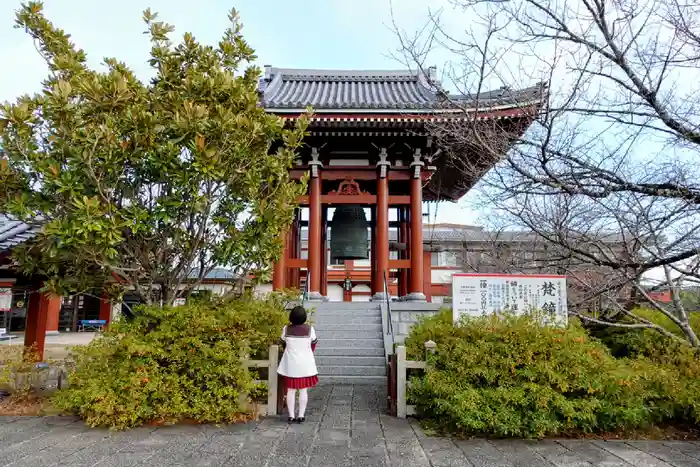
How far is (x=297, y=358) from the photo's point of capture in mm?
5051

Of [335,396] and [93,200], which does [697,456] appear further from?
[93,200]

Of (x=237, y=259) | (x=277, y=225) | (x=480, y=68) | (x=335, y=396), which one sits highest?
(x=480, y=68)

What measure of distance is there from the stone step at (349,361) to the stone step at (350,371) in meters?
0.12

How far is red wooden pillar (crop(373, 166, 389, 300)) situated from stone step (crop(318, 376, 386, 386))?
306cm

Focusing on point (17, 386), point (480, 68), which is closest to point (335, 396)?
point (17, 386)

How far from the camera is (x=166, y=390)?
4.79 metres

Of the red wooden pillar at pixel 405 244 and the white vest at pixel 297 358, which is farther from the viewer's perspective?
the red wooden pillar at pixel 405 244

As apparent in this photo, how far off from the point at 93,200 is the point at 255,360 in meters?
2.57

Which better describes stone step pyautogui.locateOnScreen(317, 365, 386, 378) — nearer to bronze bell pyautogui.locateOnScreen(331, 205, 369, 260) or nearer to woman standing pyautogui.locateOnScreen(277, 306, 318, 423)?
woman standing pyautogui.locateOnScreen(277, 306, 318, 423)

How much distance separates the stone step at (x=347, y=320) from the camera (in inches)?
363

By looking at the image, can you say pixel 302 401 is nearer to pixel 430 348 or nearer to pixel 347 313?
pixel 430 348

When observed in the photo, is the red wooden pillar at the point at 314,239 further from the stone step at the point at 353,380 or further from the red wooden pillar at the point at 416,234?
the stone step at the point at 353,380

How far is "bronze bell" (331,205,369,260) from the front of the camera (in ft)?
35.3

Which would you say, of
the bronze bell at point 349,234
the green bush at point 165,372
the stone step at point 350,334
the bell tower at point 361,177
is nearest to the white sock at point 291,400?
the green bush at point 165,372
